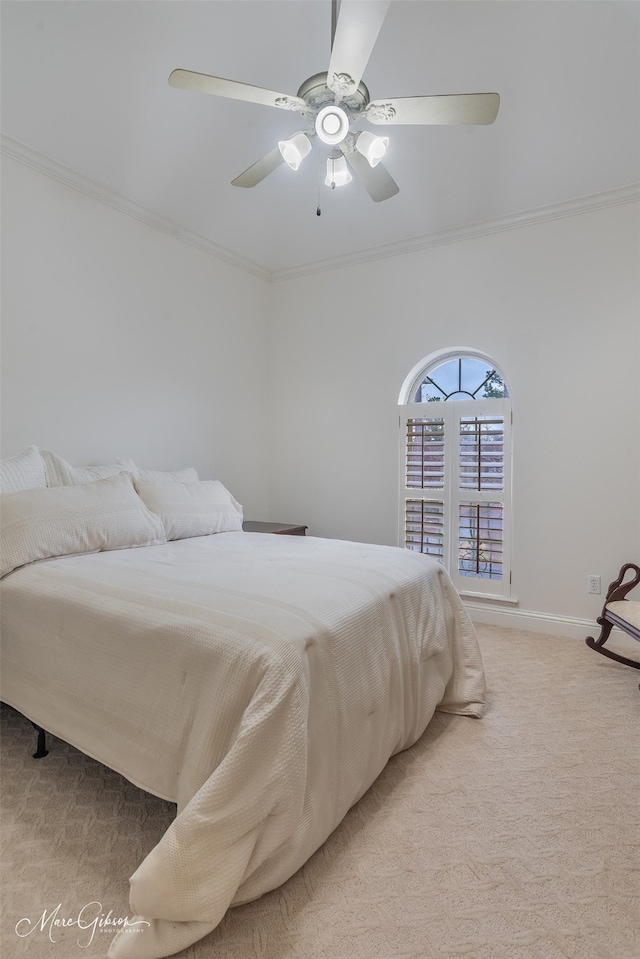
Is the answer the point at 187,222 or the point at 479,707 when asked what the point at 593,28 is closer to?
the point at 187,222

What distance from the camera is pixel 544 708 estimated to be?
2.31 m

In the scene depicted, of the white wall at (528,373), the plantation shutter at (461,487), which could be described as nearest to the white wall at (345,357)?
the white wall at (528,373)

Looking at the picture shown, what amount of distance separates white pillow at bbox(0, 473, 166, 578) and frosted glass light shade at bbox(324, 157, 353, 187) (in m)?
1.79

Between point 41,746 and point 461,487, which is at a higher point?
point 461,487

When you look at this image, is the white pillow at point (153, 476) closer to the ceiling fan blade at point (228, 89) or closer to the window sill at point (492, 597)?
the ceiling fan blade at point (228, 89)

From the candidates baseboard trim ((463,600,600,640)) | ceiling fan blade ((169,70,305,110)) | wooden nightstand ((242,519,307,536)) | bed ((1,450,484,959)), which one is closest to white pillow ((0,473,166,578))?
bed ((1,450,484,959))

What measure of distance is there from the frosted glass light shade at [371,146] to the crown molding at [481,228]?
1.79 m

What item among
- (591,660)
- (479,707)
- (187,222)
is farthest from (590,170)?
(479,707)

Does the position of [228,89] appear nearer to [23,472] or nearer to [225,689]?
[23,472]

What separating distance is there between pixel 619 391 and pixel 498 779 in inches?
94.9

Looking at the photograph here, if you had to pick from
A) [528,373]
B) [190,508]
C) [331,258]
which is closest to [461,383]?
[528,373]

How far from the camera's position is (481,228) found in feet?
11.4

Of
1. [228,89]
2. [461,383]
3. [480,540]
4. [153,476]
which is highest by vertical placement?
[228,89]

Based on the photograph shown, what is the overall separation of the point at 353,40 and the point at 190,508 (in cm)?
222
